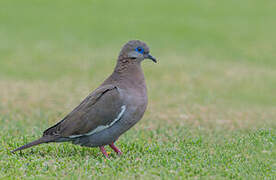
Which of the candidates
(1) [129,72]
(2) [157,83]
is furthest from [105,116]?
(2) [157,83]

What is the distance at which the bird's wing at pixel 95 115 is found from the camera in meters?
6.76

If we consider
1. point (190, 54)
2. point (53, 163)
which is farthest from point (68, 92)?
point (53, 163)

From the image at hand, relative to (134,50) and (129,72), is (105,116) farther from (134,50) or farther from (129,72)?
(134,50)

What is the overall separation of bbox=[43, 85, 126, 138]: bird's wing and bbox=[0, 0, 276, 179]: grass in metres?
0.37

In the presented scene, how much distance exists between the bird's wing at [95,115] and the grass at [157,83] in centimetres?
37

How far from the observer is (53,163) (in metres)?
6.27

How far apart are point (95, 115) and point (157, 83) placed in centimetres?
952

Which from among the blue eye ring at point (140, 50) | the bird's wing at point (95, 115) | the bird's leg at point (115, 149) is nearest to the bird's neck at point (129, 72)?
the blue eye ring at point (140, 50)

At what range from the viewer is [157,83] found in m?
16.3

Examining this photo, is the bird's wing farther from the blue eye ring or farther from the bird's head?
the blue eye ring

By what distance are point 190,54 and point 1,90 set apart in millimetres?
8679

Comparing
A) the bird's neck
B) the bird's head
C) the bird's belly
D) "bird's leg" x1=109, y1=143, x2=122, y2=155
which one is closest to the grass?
"bird's leg" x1=109, y1=143, x2=122, y2=155

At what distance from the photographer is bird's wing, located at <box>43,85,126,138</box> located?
6762mm

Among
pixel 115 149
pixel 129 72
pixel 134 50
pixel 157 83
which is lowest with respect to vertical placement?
pixel 157 83
